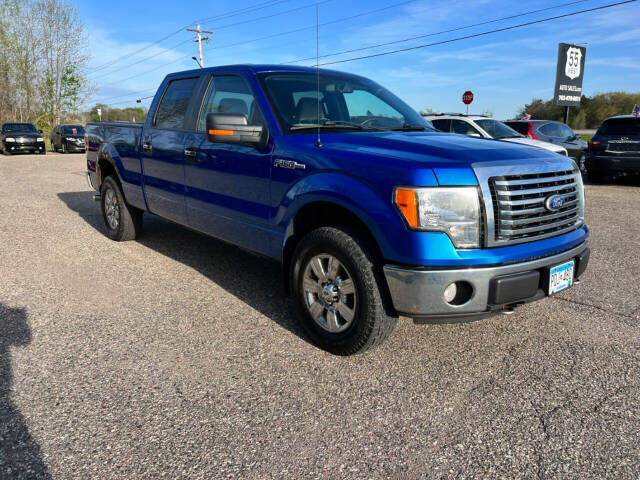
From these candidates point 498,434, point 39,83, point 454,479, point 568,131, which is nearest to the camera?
point 454,479

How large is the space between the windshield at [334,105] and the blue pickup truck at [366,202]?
1cm

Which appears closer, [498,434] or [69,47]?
[498,434]

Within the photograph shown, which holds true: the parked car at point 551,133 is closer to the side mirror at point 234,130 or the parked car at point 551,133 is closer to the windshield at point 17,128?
the side mirror at point 234,130

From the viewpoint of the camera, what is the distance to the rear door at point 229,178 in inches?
144

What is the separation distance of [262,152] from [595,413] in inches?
103

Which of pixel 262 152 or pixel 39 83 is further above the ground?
pixel 39 83

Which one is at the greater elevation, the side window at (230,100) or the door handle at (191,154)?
the side window at (230,100)

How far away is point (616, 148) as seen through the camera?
11492mm

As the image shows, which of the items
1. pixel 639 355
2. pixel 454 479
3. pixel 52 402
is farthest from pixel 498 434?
pixel 52 402

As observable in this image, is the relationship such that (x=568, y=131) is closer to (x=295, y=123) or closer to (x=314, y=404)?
(x=295, y=123)

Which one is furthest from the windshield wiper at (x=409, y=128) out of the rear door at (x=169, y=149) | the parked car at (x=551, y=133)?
the parked car at (x=551, y=133)

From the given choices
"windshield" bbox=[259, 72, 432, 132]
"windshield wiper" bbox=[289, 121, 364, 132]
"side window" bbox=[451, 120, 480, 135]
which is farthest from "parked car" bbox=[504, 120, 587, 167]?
"windshield wiper" bbox=[289, 121, 364, 132]

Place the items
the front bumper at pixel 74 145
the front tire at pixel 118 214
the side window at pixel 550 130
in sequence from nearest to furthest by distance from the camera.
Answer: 1. the front tire at pixel 118 214
2. the side window at pixel 550 130
3. the front bumper at pixel 74 145

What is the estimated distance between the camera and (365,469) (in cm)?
215
